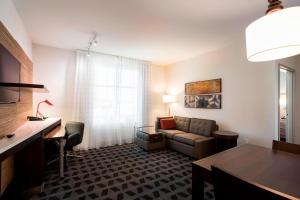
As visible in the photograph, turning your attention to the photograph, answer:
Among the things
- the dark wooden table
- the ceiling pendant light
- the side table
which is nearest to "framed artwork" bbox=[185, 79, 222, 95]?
the side table

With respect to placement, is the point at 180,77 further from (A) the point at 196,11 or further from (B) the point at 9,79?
(B) the point at 9,79

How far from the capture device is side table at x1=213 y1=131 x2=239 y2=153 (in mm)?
3266

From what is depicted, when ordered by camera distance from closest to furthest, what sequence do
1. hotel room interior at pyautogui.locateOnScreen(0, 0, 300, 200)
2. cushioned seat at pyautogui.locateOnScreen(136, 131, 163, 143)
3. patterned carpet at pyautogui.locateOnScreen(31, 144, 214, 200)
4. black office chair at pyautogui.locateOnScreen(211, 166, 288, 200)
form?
black office chair at pyautogui.locateOnScreen(211, 166, 288, 200), hotel room interior at pyautogui.locateOnScreen(0, 0, 300, 200), patterned carpet at pyautogui.locateOnScreen(31, 144, 214, 200), cushioned seat at pyautogui.locateOnScreen(136, 131, 163, 143)

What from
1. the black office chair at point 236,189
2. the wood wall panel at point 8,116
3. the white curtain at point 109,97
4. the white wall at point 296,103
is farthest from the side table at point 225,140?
the wood wall panel at point 8,116

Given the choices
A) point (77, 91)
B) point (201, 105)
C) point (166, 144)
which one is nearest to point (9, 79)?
point (77, 91)

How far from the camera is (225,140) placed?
348 cm

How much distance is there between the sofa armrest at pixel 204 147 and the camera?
3.41m

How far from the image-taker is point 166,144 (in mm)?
4305

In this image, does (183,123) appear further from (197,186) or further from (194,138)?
(197,186)

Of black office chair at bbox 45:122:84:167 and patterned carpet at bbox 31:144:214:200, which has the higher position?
black office chair at bbox 45:122:84:167

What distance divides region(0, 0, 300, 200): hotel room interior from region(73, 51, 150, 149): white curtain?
0.03 m

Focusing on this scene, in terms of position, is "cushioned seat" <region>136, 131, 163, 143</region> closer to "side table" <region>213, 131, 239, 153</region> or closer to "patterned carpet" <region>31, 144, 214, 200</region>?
"patterned carpet" <region>31, 144, 214, 200</region>

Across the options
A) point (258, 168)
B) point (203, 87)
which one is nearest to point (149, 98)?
point (203, 87)

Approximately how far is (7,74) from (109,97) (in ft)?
9.03
